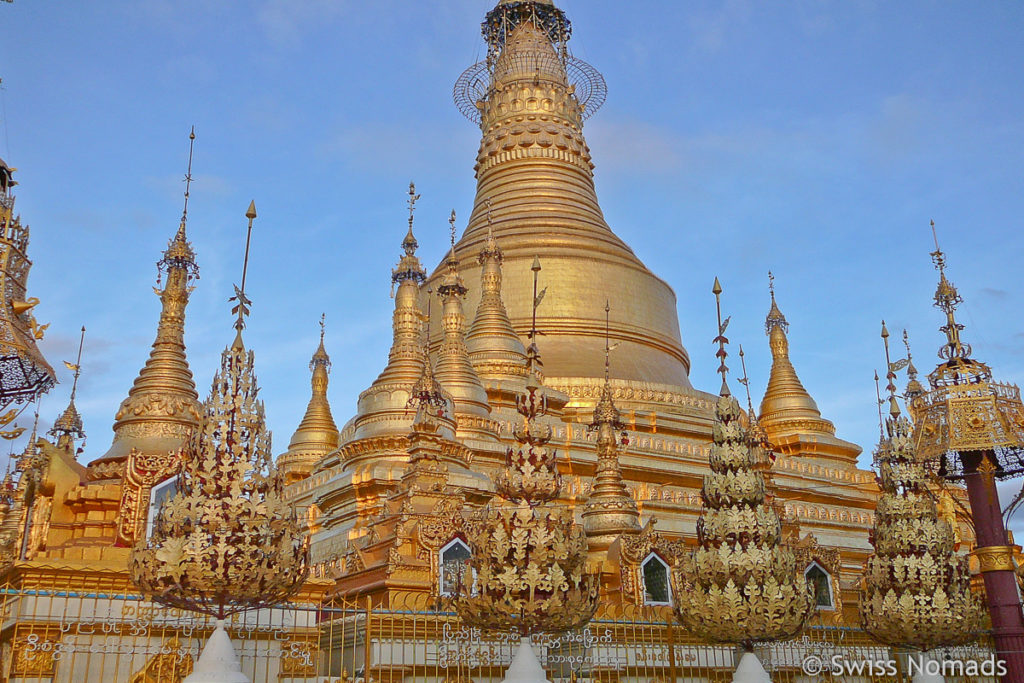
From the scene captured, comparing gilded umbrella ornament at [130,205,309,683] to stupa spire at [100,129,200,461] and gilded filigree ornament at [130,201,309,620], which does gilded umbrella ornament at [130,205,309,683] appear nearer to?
gilded filigree ornament at [130,201,309,620]

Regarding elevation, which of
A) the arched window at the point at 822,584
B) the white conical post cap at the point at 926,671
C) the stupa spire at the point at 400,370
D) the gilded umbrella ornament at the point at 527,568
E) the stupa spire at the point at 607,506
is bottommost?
the white conical post cap at the point at 926,671

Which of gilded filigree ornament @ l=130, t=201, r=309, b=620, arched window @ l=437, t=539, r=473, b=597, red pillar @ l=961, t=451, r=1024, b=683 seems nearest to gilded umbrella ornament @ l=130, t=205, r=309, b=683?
gilded filigree ornament @ l=130, t=201, r=309, b=620

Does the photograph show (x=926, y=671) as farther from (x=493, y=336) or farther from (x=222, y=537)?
(x=493, y=336)

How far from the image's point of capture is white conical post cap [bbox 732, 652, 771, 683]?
8.13 meters

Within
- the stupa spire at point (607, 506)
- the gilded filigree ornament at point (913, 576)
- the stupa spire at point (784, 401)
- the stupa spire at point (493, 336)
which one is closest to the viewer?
the gilded filigree ornament at point (913, 576)

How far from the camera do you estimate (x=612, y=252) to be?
31.0 metres

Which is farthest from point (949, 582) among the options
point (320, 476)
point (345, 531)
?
point (320, 476)

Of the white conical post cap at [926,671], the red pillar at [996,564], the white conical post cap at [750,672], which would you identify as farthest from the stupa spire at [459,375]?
the white conical post cap at [750,672]

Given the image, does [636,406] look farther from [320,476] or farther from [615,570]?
[615,570]

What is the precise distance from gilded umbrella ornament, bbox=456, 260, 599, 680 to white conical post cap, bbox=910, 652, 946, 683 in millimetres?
4626

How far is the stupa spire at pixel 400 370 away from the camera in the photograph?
20594 millimetres

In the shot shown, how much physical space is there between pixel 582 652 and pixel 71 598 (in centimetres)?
488

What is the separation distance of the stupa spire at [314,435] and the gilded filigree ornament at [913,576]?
63.9ft

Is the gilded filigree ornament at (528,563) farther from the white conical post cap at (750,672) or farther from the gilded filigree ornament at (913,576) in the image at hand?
the gilded filigree ornament at (913,576)
